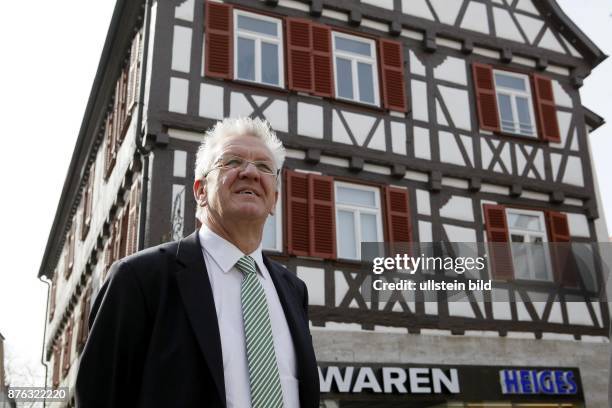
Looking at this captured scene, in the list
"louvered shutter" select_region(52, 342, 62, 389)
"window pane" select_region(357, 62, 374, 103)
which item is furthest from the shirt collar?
"louvered shutter" select_region(52, 342, 62, 389)

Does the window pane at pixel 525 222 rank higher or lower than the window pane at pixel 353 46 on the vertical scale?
lower

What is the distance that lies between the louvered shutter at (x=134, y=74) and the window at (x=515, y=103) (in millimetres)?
6739

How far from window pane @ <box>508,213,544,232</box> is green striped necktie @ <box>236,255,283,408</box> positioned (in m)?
10.9

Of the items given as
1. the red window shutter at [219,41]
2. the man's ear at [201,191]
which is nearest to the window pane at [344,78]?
the red window shutter at [219,41]

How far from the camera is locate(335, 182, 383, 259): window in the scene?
36.8 feet

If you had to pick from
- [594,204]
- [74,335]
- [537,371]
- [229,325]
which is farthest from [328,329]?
[74,335]

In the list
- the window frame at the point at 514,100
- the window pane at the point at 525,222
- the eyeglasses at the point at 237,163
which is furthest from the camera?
the window frame at the point at 514,100

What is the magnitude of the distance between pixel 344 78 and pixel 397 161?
1.75m

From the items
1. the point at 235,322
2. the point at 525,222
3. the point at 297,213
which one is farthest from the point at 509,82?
the point at 235,322

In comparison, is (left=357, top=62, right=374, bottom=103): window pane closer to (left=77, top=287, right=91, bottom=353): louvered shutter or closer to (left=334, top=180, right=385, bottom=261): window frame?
(left=334, top=180, right=385, bottom=261): window frame

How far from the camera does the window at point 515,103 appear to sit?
13.6 metres

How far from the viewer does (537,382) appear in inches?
450

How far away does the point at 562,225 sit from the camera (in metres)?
12.9

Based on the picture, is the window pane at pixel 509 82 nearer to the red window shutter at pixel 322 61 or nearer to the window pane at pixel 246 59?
the red window shutter at pixel 322 61
